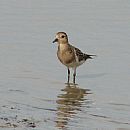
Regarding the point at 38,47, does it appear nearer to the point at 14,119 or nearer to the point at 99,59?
the point at 99,59

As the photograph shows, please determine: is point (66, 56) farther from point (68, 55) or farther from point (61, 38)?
point (61, 38)

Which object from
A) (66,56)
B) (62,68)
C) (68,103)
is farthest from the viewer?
(62,68)

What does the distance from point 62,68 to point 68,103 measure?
10.2 feet

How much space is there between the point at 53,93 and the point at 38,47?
353cm

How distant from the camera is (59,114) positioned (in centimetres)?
925

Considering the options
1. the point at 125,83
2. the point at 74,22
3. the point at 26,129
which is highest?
the point at 74,22

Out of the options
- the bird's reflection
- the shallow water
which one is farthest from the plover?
the bird's reflection

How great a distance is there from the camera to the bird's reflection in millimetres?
8853

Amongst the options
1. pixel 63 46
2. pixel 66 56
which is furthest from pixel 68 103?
pixel 63 46

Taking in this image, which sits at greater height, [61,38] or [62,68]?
[61,38]

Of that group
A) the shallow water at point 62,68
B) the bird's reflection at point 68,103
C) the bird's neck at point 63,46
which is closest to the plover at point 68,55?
the bird's neck at point 63,46

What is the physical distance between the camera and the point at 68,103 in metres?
10.4

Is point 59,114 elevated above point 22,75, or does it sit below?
below

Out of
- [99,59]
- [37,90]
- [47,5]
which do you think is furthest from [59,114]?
[47,5]
